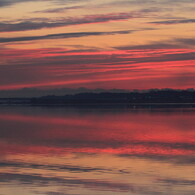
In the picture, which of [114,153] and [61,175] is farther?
[114,153]

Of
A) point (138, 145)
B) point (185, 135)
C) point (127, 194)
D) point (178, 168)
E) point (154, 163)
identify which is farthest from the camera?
point (185, 135)

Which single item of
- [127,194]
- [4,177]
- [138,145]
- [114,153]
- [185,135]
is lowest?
[127,194]

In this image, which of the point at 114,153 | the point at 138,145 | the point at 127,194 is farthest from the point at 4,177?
the point at 138,145

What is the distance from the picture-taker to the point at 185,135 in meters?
26.3

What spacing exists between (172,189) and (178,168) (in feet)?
9.84

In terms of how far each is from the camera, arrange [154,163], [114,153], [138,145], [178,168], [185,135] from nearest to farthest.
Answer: [178,168], [154,163], [114,153], [138,145], [185,135]

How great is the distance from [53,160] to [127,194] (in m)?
5.50

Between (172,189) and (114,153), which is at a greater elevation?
(114,153)

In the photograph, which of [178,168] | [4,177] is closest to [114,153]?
[178,168]

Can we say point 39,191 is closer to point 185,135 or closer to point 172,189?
point 172,189

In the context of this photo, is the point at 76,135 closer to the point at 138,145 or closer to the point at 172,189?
the point at 138,145

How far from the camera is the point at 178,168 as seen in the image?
14.8 metres

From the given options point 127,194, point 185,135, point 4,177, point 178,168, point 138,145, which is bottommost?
point 127,194

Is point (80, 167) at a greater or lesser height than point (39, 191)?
greater
